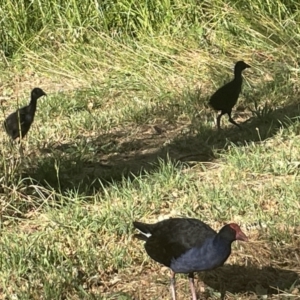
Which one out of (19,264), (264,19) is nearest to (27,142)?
(19,264)

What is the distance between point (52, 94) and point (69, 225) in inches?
161

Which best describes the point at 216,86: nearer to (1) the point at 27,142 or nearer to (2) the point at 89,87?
(2) the point at 89,87

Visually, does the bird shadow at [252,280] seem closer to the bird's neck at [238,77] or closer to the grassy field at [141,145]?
the grassy field at [141,145]

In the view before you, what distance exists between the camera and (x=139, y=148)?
7.64m

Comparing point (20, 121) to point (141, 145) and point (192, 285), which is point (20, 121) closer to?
point (141, 145)

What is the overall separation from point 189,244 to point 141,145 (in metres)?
3.30

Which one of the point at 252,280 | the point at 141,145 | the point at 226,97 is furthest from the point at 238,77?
the point at 252,280

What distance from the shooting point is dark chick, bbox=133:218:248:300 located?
434cm

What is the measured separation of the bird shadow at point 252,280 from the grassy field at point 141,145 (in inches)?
0.5

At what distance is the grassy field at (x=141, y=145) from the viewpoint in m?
4.99

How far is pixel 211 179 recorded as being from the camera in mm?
6387

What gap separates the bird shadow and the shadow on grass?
1540mm

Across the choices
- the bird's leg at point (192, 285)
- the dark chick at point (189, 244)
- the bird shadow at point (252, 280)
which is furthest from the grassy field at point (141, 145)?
the dark chick at point (189, 244)

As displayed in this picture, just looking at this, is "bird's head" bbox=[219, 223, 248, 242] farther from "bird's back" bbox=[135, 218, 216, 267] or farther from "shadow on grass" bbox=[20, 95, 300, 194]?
"shadow on grass" bbox=[20, 95, 300, 194]
